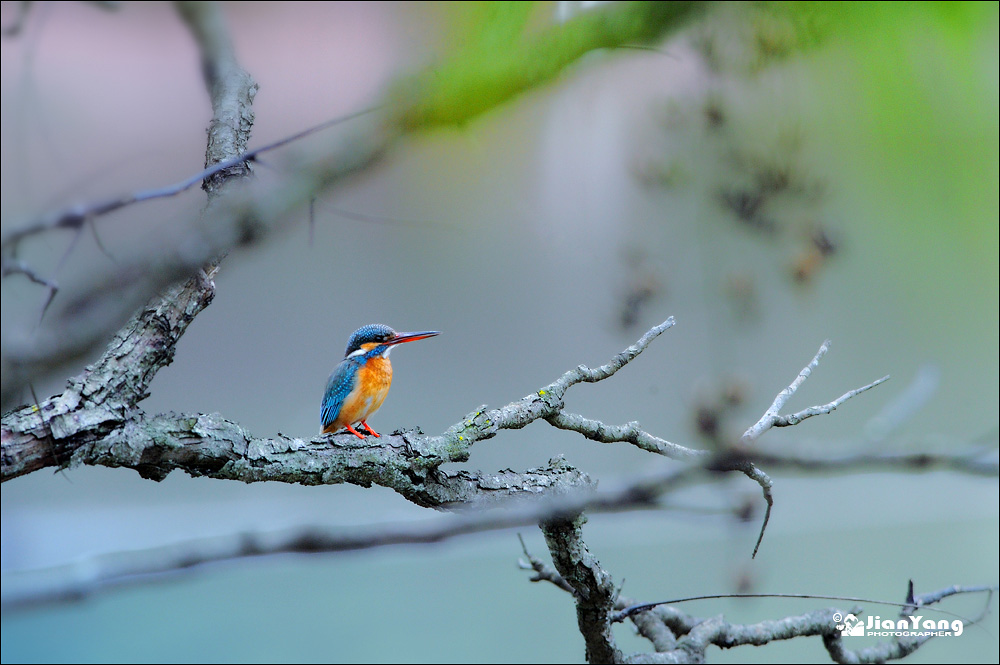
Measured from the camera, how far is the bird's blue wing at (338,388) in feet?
3.10

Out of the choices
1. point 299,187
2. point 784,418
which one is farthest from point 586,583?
point 299,187

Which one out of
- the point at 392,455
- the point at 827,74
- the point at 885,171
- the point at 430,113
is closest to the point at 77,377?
the point at 392,455

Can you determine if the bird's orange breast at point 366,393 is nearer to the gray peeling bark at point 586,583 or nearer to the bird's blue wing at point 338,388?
the bird's blue wing at point 338,388

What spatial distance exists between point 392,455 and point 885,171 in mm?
1637

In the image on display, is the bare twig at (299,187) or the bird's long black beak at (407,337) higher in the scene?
the bird's long black beak at (407,337)

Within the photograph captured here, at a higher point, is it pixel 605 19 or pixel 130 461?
pixel 605 19

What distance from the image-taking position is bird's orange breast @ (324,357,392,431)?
3.11ft

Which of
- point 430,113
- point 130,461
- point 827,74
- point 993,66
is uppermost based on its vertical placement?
point 993,66

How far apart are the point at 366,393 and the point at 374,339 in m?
0.08

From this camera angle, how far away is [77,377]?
1.98 ft

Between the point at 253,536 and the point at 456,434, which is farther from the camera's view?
the point at 456,434

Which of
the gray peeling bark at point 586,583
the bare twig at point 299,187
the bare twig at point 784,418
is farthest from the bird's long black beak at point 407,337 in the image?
the bare twig at point 299,187

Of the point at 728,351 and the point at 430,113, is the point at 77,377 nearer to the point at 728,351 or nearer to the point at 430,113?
the point at 430,113

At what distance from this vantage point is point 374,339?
0.98 m
